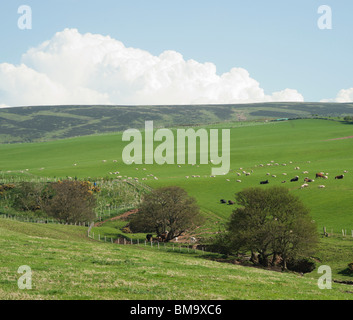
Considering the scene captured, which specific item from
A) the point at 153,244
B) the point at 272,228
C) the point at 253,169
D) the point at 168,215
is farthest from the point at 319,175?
the point at 272,228

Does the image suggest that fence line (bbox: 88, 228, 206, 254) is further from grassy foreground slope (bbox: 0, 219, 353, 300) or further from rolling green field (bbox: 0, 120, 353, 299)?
grassy foreground slope (bbox: 0, 219, 353, 300)

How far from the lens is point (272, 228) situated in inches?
1897

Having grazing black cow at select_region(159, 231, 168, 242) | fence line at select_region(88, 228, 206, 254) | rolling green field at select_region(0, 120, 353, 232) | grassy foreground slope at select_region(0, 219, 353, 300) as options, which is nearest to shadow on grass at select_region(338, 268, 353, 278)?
grassy foreground slope at select_region(0, 219, 353, 300)

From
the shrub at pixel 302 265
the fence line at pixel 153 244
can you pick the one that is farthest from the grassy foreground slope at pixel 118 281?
the fence line at pixel 153 244

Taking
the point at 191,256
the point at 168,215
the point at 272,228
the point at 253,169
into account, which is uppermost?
the point at 253,169

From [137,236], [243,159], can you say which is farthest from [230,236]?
[243,159]

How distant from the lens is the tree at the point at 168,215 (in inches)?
2623

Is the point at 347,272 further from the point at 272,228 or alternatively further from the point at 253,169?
the point at 253,169

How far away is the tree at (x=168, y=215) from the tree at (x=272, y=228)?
13924 millimetres

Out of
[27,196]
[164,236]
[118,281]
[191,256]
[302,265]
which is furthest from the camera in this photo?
[27,196]

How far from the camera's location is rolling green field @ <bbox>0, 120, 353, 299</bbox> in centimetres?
2169

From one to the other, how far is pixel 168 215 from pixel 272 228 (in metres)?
23.0
